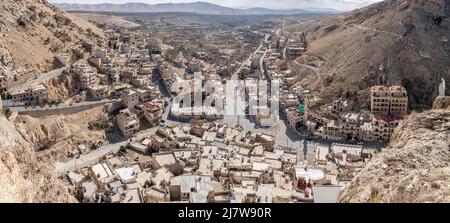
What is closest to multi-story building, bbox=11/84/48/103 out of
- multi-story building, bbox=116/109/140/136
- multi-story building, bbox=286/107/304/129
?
multi-story building, bbox=116/109/140/136

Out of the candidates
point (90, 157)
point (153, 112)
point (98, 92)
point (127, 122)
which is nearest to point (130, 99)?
point (98, 92)

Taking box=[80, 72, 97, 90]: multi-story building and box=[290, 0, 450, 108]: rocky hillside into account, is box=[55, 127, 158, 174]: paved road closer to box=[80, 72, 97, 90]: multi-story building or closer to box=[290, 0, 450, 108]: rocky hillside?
box=[80, 72, 97, 90]: multi-story building

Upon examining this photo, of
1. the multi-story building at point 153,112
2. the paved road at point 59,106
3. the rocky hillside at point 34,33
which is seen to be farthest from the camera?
the rocky hillside at point 34,33

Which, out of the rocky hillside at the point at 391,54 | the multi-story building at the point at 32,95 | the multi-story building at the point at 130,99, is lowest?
the multi-story building at the point at 130,99

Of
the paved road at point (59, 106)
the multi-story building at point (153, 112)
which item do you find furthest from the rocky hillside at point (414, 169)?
the paved road at point (59, 106)

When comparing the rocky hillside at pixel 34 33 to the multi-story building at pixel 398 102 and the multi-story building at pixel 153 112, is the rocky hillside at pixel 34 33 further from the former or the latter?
the multi-story building at pixel 398 102

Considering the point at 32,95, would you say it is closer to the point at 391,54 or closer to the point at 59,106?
the point at 59,106
